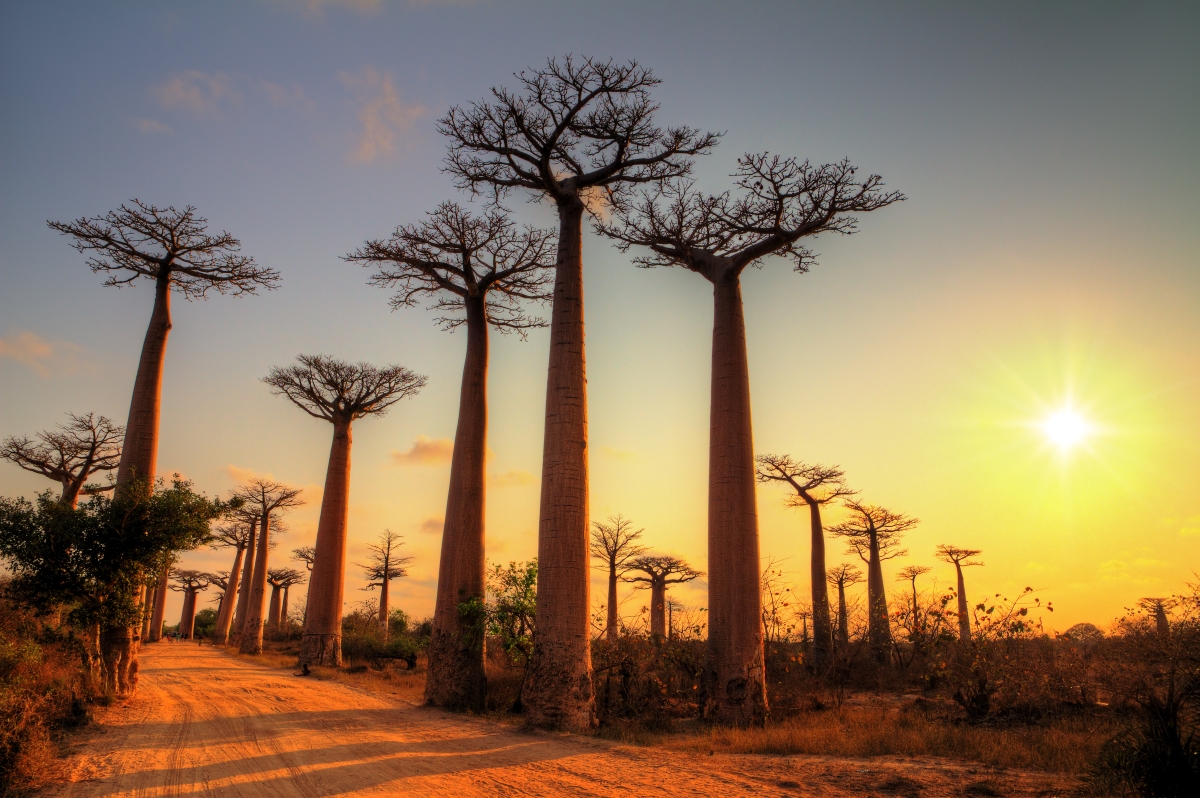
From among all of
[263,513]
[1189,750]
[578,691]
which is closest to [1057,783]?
[1189,750]

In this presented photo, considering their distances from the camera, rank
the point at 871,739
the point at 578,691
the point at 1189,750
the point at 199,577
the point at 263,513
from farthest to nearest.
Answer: the point at 199,577
the point at 263,513
the point at 578,691
the point at 871,739
the point at 1189,750

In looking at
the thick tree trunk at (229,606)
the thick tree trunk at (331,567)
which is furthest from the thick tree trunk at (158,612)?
the thick tree trunk at (331,567)

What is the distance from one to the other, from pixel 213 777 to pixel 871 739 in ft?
19.2

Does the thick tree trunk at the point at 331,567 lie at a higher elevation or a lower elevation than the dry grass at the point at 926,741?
higher

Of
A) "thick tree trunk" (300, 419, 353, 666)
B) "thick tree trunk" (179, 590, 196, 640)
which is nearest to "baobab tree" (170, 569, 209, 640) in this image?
"thick tree trunk" (179, 590, 196, 640)

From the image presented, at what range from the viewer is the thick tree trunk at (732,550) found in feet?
29.7

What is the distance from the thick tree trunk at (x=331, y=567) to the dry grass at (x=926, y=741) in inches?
460

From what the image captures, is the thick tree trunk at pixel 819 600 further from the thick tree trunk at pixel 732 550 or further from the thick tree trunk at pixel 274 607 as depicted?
the thick tree trunk at pixel 274 607

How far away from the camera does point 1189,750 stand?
404 cm

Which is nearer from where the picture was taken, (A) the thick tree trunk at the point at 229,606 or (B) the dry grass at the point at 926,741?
(B) the dry grass at the point at 926,741

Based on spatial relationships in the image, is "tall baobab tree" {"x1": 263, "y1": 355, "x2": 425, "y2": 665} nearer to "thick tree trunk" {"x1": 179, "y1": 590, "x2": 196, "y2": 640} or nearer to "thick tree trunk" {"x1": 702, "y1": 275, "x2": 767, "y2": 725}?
"thick tree trunk" {"x1": 702, "y1": 275, "x2": 767, "y2": 725}

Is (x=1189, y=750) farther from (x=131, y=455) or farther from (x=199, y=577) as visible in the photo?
(x=199, y=577)

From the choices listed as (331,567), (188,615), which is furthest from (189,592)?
(331,567)

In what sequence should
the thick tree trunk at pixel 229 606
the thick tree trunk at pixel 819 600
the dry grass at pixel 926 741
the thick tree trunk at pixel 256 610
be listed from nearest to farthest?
the dry grass at pixel 926 741
the thick tree trunk at pixel 819 600
the thick tree trunk at pixel 256 610
the thick tree trunk at pixel 229 606
